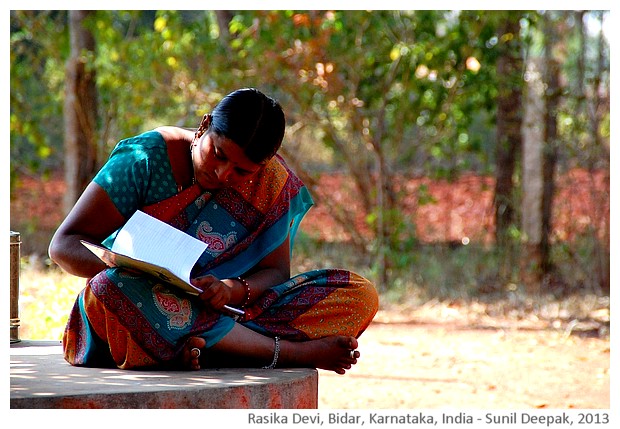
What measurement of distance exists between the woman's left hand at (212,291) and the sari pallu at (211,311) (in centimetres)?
5

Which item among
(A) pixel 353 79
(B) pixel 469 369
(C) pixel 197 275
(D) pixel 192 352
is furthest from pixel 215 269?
(A) pixel 353 79

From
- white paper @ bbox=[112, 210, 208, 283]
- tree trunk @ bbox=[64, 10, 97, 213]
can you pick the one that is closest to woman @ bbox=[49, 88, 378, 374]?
white paper @ bbox=[112, 210, 208, 283]

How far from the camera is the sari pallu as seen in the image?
295 cm

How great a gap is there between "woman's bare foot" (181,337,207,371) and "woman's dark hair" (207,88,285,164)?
0.64m

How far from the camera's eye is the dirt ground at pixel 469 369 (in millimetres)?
4672

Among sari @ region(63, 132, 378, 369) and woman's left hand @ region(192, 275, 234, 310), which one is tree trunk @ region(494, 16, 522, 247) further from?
woman's left hand @ region(192, 275, 234, 310)

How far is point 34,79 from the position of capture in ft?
32.7

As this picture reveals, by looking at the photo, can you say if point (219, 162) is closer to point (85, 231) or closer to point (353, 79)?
point (85, 231)

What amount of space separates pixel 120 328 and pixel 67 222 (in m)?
0.41

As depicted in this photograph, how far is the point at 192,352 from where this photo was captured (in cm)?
300

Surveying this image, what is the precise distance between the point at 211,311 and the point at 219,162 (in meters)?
0.51

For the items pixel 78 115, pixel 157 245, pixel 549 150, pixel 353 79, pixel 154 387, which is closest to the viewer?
pixel 154 387

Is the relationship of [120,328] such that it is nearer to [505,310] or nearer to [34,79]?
[505,310]
